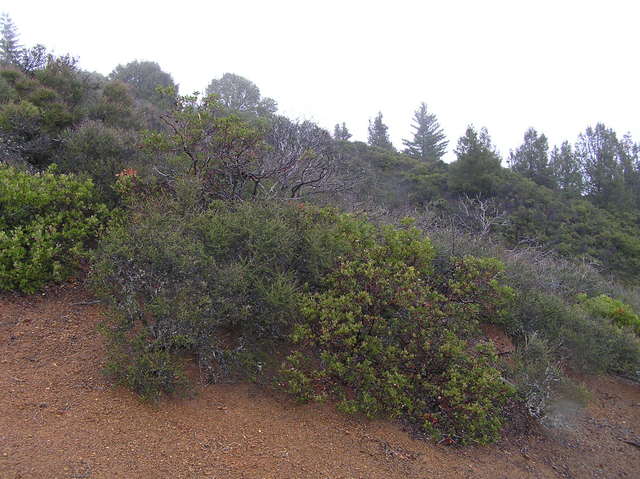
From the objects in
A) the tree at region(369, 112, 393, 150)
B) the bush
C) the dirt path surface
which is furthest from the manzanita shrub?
the tree at region(369, 112, 393, 150)

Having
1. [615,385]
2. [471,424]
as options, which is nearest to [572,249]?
[615,385]

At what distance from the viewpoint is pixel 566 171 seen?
26281 millimetres

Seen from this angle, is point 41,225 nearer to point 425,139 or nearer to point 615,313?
point 615,313

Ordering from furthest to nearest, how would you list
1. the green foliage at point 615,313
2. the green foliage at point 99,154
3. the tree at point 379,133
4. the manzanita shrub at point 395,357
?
the tree at point 379,133 < the green foliage at point 615,313 < the green foliage at point 99,154 < the manzanita shrub at point 395,357

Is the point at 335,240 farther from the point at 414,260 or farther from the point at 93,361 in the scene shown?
the point at 93,361

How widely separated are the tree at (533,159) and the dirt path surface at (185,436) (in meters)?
23.6

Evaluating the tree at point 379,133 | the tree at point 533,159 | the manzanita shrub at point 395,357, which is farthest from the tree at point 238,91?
the manzanita shrub at point 395,357

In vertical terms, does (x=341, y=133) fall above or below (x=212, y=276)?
above

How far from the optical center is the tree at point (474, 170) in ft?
71.4

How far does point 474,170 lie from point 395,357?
1928cm

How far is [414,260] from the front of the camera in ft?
18.2

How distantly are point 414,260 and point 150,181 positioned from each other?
347 centimetres

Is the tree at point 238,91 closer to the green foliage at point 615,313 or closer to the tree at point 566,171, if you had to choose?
the tree at point 566,171

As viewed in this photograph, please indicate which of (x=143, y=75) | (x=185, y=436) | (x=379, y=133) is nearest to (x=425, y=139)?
(x=379, y=133)
